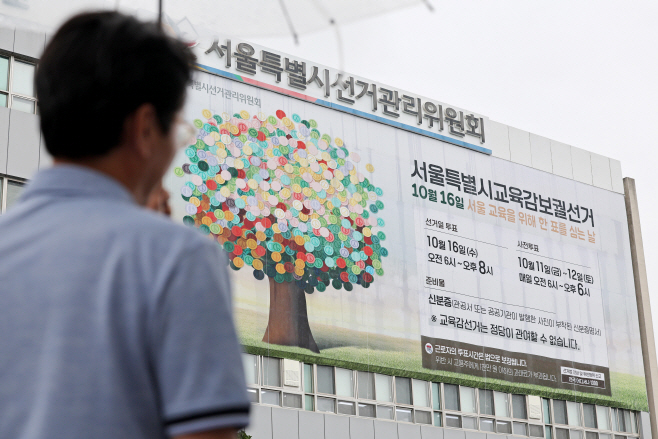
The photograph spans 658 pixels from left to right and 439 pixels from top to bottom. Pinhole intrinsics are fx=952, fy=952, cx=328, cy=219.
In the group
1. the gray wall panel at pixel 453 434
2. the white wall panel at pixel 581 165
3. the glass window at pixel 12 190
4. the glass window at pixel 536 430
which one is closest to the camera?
the glass window at pixel 12 190

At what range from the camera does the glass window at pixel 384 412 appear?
62.7ft

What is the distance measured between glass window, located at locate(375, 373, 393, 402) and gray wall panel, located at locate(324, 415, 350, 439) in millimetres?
999

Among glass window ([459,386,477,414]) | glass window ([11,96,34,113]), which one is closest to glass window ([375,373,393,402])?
glass window ([459,386,477,414])

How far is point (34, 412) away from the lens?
103 cm

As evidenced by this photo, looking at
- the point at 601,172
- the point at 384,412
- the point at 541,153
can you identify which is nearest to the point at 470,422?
the point at 384,412

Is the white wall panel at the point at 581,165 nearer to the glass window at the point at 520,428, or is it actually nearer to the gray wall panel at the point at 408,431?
the glass window at the point at 520,428

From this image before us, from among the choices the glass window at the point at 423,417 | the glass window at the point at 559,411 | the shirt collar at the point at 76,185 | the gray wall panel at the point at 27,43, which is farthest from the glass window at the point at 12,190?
the shirt collar at the point at 76,185

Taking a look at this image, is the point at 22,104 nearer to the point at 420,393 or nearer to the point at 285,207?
the point at 285,207

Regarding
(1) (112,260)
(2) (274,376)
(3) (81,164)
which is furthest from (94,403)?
(2) (274,376)

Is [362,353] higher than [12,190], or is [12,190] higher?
[12,190]

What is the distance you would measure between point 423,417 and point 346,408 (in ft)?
6.88

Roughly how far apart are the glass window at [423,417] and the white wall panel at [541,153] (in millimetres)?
6980

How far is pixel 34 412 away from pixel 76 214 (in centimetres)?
23

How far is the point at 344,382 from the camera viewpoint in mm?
18547
